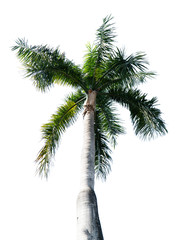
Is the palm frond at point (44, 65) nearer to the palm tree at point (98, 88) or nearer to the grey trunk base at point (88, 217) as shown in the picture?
the palm tree at point (98, 88)

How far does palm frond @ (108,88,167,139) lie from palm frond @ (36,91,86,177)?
1480 mm

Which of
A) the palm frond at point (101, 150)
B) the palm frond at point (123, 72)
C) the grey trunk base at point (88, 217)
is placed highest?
the palm frond at point (123, 72)

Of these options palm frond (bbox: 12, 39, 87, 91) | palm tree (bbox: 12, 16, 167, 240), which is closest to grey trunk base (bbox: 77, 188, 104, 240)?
palm tree (bbox: 12, 16, 167, 240)

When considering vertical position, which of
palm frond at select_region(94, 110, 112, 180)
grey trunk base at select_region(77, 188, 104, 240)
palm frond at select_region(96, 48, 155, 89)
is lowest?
grey trunk base at select_region(77, 188, 104, 240)

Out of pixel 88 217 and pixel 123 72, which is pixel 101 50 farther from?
pixel 88 217

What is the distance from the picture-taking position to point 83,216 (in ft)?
18.7

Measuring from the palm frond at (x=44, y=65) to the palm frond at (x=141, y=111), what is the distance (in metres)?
1.55

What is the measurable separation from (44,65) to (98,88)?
2251 mm

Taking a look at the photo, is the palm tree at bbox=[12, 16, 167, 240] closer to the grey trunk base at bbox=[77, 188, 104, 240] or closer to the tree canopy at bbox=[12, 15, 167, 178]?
the tree canopy at bbox=[12, 15, 167, 178]

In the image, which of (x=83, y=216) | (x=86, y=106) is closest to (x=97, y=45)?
(x=86, y=106)

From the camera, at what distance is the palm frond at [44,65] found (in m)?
9.54

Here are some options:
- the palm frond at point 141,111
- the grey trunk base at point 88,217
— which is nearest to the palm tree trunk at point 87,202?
the grey trunk base at point 88,217

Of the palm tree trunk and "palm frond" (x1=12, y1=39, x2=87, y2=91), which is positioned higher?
"palm frond" (x1=12, y1=39, x2=87, y2=91)

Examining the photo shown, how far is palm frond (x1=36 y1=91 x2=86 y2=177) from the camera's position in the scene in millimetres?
9039
